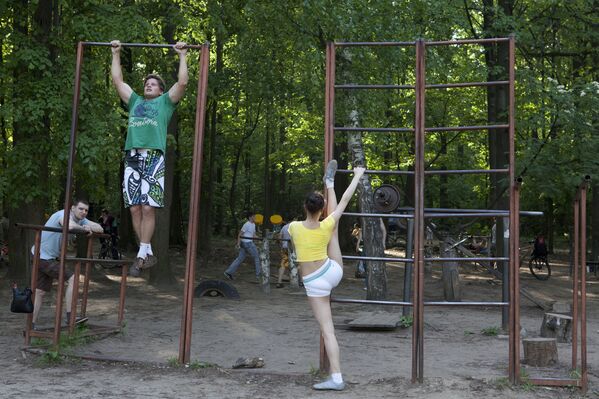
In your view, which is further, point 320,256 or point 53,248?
point 53,248

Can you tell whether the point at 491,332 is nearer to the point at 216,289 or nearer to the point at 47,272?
the point at 47,272

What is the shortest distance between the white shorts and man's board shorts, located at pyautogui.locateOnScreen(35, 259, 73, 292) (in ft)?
12.5

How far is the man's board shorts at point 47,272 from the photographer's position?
991 cm

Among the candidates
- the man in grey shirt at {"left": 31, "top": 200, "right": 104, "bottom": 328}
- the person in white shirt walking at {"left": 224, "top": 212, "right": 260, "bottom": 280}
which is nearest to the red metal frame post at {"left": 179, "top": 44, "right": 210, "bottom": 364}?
the man in grey shirt at {"left": 31, "top": 200, "right": 104, "bottom": 328}

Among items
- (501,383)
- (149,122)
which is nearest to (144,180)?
(149,122)

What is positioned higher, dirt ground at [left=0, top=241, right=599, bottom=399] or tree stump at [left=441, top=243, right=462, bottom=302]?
tree stump at [left=441, top=243, right=462, bottom=302]

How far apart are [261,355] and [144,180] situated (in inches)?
123

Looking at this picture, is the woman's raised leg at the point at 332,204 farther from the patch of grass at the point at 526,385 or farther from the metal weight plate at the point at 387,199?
the metal weight plate at the point at 387,199

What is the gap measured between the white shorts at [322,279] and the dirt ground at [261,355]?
84 centimetres

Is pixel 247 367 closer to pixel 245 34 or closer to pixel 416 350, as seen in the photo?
pixel 416 350

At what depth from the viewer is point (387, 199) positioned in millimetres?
10969

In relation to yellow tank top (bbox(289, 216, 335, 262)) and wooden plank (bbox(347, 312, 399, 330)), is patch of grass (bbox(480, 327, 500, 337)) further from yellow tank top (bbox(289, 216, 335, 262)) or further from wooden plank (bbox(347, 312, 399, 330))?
yellow tank top (bbox(289, 216, 335, 262))

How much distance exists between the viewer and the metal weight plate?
10945mm

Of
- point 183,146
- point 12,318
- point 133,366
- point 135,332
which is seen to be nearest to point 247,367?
point 133,366
